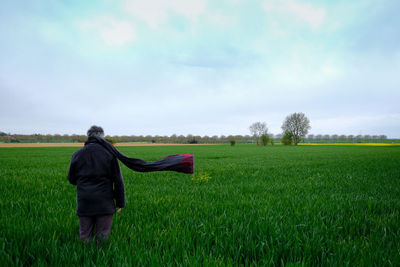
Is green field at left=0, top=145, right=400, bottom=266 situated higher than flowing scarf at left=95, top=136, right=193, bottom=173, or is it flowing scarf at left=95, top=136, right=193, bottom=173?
flowing scarf at left=95, top=136, right=193, bottom=173

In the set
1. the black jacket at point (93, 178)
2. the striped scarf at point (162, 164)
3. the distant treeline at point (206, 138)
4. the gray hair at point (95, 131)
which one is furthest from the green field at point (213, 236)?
the distant treeline at point (206, 138)

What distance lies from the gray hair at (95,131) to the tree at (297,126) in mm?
89941

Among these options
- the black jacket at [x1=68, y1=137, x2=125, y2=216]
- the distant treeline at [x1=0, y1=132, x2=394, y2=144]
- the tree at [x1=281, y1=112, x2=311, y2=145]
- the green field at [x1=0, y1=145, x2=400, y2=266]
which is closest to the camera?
the green field at [x1=0, y1=145, x2=400, y2=266]

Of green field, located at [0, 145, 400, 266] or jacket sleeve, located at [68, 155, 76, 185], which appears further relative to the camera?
jacket sleeve, located at [68, 155, 76, 185]

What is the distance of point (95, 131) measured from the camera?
2699mm

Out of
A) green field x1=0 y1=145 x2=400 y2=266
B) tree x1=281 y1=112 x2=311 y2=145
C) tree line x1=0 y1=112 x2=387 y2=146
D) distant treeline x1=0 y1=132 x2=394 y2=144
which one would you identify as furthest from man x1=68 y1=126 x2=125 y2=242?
distant treeline x1=0 y1=132 x2=394 y2=144

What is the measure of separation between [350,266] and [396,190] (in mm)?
6430

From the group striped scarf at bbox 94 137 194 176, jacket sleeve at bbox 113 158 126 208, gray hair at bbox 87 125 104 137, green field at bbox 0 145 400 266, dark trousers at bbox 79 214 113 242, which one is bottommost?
green field at bbox 0 145 400 266

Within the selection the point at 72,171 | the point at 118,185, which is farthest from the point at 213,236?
the point at 72,171

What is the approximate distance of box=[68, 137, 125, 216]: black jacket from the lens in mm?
2449

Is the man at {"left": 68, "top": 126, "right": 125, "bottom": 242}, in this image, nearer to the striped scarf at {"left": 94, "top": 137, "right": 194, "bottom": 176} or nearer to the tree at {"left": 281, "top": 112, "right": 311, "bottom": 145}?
the striped scarf at {"left": 94, "top": 137, "right": 194, "bottom": 176}

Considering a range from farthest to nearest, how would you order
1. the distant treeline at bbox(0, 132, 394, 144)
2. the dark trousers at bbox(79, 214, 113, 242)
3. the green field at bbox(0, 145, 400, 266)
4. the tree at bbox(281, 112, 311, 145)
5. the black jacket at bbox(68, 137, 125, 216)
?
the distant treeline at bbox(0, 132, 394, 144) < the tree at bbox(281, 112, 311, 145) < the dark trousers at bbox(79, 214, 113, 242) < the black jacket at bbox(68, 137, 125, 216) < the green field at bbox(0, 145, 400, 266)

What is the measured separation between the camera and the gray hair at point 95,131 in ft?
8.70

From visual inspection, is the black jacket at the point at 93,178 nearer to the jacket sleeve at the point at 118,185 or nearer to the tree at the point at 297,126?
the jacket sleeve at the point at 118,185
